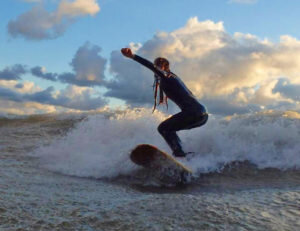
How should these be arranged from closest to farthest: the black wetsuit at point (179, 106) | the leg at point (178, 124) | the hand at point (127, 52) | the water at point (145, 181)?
the water at point (145, 181)
the hand at point (127, 52)
the black wetsuit at point (179, 106)
the leg at point (178, 124)

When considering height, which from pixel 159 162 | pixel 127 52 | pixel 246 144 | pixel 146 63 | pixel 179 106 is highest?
pixel 127 52

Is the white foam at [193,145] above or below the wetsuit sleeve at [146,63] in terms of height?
below

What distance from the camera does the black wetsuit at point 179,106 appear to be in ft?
20.0

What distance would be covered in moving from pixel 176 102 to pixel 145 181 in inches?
62.8

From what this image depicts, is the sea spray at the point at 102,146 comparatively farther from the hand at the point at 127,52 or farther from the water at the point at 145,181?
the hand at the point at 127,52

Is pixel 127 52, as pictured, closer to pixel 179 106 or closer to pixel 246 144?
pixel 179 106

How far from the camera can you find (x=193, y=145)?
314 inches

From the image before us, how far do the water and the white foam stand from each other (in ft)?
0.08

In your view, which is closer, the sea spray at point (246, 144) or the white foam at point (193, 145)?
the white foam at point (193, 145)

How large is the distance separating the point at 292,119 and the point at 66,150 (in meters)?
6.29

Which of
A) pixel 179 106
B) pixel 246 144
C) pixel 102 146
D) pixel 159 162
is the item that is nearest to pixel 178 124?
pixel 179 106

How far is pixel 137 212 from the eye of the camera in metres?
3.44

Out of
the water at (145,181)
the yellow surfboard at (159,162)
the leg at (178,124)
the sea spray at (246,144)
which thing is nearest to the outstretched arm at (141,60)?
the leg at (178,124)

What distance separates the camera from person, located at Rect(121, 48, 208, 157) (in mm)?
6109
